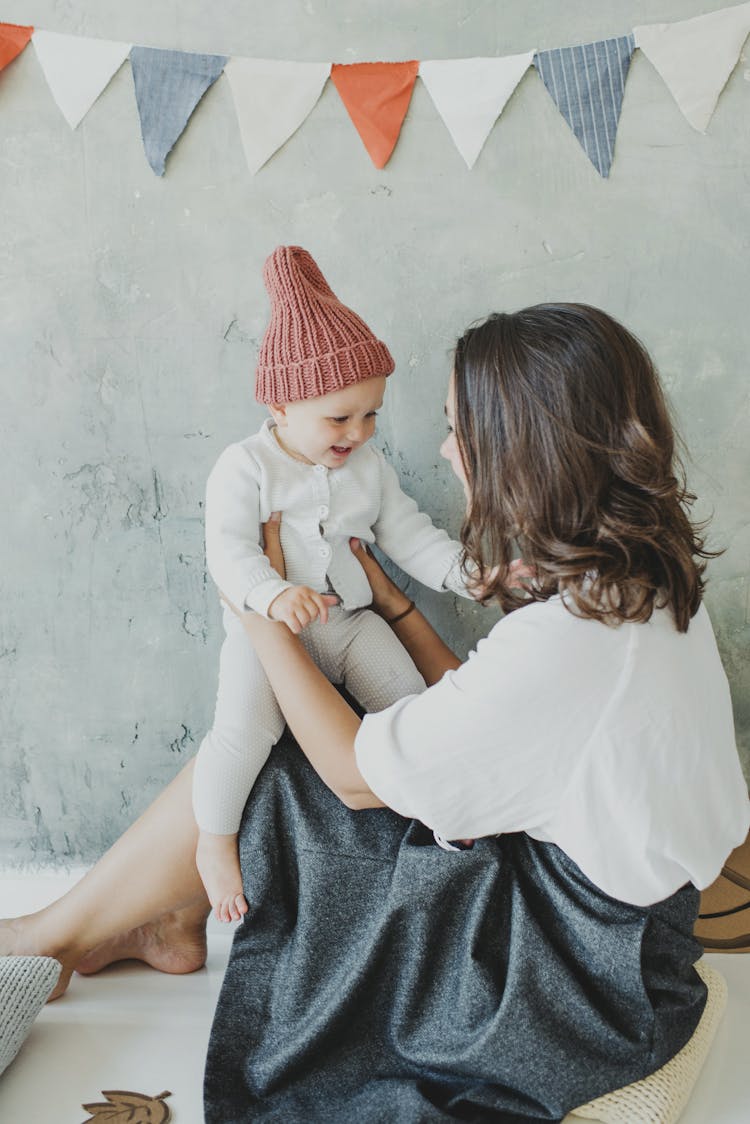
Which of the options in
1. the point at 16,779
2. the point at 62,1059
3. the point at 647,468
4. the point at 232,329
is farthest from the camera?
the point at 16,779

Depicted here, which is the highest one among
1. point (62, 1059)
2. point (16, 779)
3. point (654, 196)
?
point (654, 196)

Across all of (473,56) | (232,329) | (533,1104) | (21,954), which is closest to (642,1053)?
(533,1104)

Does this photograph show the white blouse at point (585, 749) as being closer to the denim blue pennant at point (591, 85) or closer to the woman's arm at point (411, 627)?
the woman's arm at point (411, 627)

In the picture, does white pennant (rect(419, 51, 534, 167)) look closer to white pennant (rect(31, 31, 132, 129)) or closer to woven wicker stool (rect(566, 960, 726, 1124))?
white pennant (rect(31, 31, 132, 129))

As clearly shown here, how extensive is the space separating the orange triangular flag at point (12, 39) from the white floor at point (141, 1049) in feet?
5.59

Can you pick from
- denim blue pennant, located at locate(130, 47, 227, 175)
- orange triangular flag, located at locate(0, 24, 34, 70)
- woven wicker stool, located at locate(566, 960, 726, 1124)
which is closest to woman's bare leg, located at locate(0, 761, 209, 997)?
woven wicker stool, located at locate(566, 960, 726, 1124)

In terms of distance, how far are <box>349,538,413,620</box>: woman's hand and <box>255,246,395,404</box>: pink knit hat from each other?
0.33 m

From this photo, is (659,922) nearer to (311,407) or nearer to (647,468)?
(647,468)

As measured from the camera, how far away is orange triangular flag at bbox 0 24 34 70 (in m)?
1.76

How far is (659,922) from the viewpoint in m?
1.32

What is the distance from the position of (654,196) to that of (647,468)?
826 mm

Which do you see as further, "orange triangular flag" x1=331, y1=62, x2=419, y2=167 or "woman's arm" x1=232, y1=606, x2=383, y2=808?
"orange triangular flag" x1=331, y1=62, x2=419, y2=167

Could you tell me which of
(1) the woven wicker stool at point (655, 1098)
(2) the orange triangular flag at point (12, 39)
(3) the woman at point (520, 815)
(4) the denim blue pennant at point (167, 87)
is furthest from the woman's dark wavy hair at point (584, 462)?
(2) the orange triangular flag at point (12, 39)

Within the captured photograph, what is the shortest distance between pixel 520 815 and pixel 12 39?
161 cm
